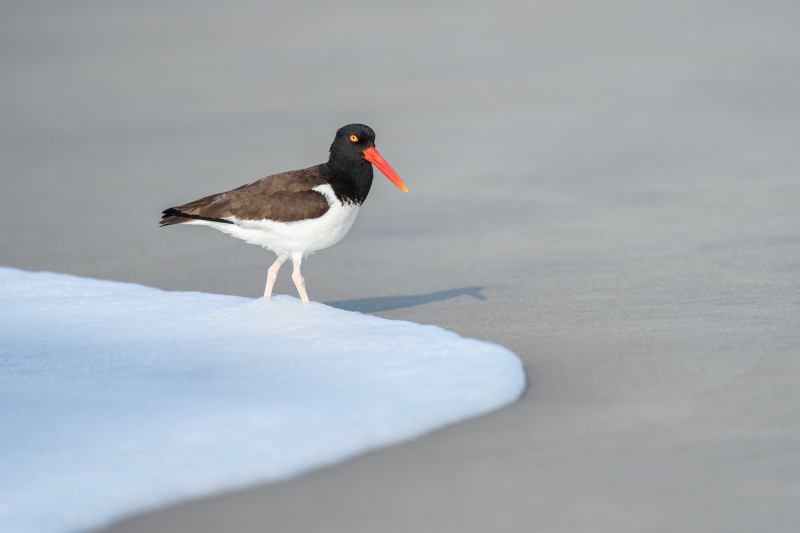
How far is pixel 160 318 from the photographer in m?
6.50

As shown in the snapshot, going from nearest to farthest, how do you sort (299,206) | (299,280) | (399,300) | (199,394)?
(199,394) → (299,206) → (299,280) → (399,300)

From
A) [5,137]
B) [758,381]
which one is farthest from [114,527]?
[5,137]

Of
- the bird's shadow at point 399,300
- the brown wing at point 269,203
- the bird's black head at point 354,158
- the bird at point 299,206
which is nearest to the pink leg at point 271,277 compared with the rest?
the bird at point 299,206

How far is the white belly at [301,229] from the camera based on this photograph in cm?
652

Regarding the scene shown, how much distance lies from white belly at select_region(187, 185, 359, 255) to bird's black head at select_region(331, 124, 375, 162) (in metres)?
0.27

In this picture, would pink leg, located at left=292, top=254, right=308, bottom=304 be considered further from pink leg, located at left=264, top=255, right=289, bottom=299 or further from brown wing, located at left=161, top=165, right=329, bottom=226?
brown wing, located at left=161, top=165, right=329, bottom=226

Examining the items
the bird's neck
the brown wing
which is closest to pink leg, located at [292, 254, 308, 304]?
the brown wing

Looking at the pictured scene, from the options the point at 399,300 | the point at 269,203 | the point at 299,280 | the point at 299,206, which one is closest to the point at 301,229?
the point at 299,206

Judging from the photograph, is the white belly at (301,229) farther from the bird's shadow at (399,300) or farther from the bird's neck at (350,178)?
the bird's shadow at (399,300)

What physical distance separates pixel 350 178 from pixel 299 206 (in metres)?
0.40

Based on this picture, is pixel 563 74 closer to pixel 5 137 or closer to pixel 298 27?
pixel 298 27

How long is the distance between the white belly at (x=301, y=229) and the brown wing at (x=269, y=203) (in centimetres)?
3

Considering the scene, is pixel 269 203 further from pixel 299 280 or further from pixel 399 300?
pixel 399 300

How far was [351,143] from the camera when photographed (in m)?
6.77
